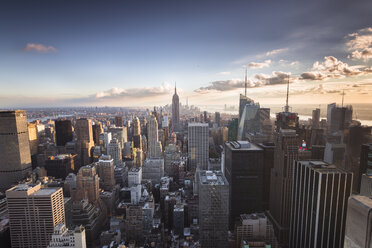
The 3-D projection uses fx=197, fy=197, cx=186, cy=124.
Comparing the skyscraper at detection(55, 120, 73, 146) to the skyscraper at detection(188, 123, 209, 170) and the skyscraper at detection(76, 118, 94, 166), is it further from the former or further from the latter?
the skyscraper at detection(188, 123, 209, 170)

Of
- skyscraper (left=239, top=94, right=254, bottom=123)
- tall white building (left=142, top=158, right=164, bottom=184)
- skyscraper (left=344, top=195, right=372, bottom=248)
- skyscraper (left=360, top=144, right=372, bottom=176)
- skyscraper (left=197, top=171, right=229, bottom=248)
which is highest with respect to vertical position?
skyscraper (left=239, top=94, right=254, bottom=123)

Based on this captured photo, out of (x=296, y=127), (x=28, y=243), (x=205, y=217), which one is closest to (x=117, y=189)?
(x=28, y=243)

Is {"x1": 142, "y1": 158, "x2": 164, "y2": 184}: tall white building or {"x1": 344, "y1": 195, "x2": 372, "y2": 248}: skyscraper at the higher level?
{"x1": 344, "y1": 195, "x2": 372, "y2": 248}: skyscraper

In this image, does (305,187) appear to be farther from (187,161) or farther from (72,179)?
(72,179)

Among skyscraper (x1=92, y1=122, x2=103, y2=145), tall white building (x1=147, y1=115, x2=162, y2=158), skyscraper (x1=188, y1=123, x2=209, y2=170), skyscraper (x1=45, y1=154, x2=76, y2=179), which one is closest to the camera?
skyscraper (x1=45, y1=154, x2=76, y2=179)

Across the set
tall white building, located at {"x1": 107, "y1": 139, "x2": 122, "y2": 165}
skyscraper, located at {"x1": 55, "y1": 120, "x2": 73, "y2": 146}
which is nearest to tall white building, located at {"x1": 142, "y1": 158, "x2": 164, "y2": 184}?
tall white building, located at {"x1": 107, "y1": 139, "x2": 122, "y2": 165}

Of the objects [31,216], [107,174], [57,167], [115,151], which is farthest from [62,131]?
[31,216]

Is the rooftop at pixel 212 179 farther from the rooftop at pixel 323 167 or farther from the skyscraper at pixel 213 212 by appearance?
the rooftop at pixel 323 167

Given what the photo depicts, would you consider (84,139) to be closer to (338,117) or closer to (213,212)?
(213,212)
